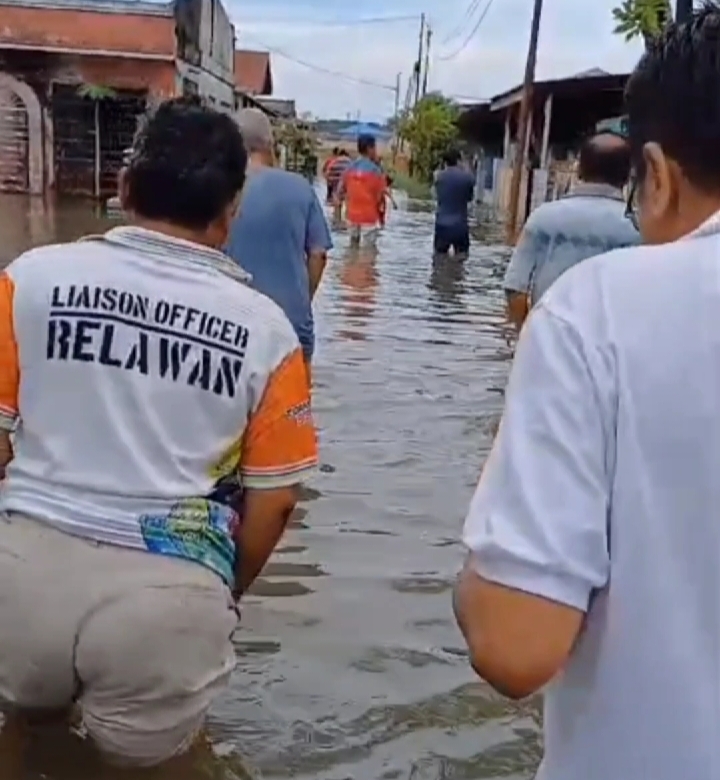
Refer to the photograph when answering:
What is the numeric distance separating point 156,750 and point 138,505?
55cm

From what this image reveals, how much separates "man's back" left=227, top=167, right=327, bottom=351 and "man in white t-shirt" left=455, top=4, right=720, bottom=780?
14.0 ft

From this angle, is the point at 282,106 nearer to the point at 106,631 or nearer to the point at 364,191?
the point at 364,191

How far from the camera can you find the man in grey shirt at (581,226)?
567cm

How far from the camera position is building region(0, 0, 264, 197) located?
91.5 ft

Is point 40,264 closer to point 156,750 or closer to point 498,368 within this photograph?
point 156,750

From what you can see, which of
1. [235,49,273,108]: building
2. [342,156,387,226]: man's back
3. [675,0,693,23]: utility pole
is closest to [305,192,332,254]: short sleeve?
[675,0,693,23]: utility pole

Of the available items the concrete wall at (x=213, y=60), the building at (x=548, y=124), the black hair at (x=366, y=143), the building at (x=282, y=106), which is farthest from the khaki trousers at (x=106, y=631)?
the building at (x=282, y=106)

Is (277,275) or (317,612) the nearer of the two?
(317,612)

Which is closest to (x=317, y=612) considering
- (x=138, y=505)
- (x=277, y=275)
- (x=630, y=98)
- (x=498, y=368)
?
(x=277, y=275)

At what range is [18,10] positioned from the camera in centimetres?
2864

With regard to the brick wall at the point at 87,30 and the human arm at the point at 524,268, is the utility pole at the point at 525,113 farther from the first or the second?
the human arm at the point at 524,268

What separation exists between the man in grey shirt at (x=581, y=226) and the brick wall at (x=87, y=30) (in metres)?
23.2

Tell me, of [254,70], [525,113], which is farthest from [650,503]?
[254,70]

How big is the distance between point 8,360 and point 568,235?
11.5 ft
